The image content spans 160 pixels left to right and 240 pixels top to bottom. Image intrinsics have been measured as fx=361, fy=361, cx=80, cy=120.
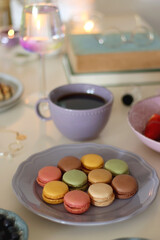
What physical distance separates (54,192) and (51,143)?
0.62 feet

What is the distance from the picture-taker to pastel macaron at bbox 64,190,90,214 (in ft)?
1.60

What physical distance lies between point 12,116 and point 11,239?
39 cm

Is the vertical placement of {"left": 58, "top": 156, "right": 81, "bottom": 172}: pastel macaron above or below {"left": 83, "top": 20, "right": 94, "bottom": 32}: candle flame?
below

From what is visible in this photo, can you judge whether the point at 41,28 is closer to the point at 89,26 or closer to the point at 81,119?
the point at 81,119

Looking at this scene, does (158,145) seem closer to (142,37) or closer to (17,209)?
(17,209)

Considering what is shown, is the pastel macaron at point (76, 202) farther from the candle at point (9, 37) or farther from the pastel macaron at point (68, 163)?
the candle at point (9, 37)

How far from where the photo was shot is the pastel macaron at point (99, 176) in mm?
534

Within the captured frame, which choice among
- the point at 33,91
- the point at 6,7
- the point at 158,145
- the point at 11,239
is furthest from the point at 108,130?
the point at 6,7

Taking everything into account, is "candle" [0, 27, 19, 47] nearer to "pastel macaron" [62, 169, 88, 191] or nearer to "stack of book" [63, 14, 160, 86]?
"stack of book" [63, 14, 160, 86]

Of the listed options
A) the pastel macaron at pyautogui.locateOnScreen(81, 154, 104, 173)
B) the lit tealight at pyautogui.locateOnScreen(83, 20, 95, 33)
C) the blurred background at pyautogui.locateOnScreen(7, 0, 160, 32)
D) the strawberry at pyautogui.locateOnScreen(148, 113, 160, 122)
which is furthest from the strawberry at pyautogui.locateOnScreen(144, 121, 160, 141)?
the blurred background at pyautogui.locateOnScreen(7, 0, 160, 32)

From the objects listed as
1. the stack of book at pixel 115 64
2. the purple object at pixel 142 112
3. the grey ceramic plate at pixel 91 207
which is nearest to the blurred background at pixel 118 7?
the stack of book at pixel 115 64

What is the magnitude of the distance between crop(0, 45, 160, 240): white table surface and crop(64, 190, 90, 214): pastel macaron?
0.08ft

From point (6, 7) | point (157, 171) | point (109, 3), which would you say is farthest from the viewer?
point (6, 7)

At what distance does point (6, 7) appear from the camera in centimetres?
221
